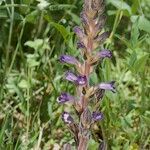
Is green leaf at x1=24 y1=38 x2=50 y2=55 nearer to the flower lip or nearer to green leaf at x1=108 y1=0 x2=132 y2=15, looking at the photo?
green leaf at x1=108 y1=0 x2=132 y2=15

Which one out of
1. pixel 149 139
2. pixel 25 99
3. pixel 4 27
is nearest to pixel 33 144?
pixel 25 99

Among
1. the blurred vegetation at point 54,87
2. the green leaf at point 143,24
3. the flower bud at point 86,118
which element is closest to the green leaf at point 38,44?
the blurred vegetation at point 54,87

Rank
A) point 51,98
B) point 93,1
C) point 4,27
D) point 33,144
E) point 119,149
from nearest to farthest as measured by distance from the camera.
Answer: point 93,1
point 33,144
point 119,149
point 51,98
point 4,27

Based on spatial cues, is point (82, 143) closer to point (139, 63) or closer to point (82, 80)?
point (82, 80)

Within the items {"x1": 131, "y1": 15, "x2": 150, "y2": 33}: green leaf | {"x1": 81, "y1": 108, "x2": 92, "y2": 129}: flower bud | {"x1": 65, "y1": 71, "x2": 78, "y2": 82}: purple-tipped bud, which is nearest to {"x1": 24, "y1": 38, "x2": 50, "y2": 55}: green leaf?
{"x1": 131, "y1": 15, "x2": 150, "y2": 33}: green leaf

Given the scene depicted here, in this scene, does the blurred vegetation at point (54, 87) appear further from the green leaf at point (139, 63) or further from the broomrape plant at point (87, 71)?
the broomrape plant at point (87, 71)

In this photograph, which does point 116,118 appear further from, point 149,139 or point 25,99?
point 25,99

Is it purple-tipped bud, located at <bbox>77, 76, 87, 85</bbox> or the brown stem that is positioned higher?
purple-tipped bud, located at <bbox>77, 76, 87, 85</bbox>
